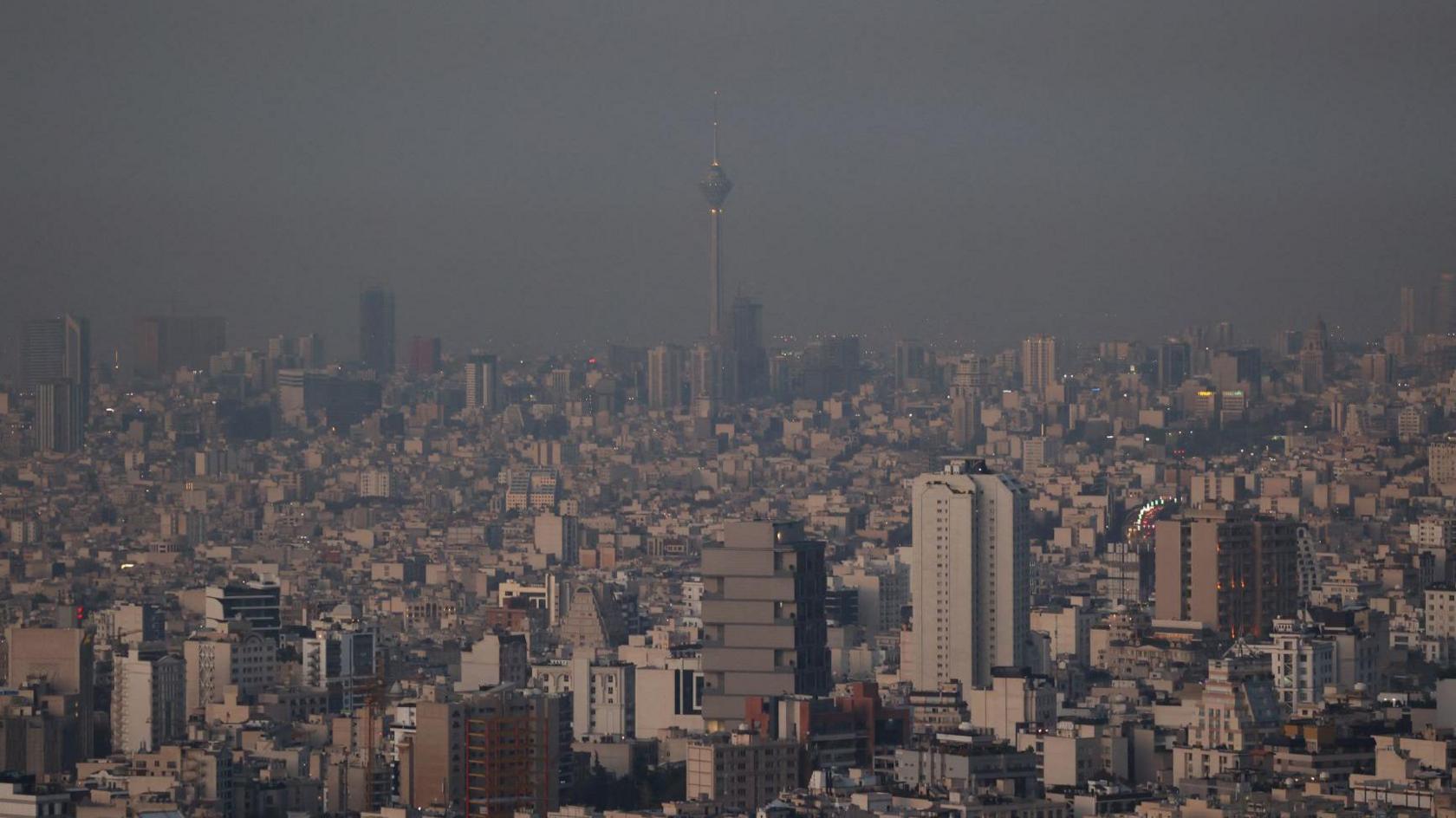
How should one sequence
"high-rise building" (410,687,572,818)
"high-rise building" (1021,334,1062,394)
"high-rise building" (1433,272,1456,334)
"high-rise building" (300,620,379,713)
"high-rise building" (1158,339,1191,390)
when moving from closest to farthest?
1. "high-rise building" (410,687,572,818)
2. "high-rise building" (300,620,379,713)
3. "high-rise building" (1433,272,1456,334)
4. "high-rise building" (1158,339,1191,390)
5. "high-rise building" (1021,334,1062,394)

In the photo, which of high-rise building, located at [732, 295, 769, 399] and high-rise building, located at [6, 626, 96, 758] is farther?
high-rise building, located at [732, 295, 769, 399]

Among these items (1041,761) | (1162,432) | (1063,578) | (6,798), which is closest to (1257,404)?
(1162,432)

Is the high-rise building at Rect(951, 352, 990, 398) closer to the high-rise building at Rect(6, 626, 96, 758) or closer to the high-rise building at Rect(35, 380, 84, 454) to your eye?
the high-rise building at Rect(35, 380, 84, 454)

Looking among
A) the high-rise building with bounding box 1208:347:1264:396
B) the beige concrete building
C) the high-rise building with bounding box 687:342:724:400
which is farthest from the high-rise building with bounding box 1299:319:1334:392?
the beige concrete building

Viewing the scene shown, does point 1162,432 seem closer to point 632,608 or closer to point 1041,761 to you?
point 632,608

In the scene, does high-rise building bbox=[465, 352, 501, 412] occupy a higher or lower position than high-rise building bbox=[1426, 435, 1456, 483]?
higher

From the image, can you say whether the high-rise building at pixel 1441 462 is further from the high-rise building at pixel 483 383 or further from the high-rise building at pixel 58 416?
the high-rise building at pixel 483 383

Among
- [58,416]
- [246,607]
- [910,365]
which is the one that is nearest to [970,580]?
[246,607]

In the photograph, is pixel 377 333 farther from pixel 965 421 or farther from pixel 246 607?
pixel 246 607
